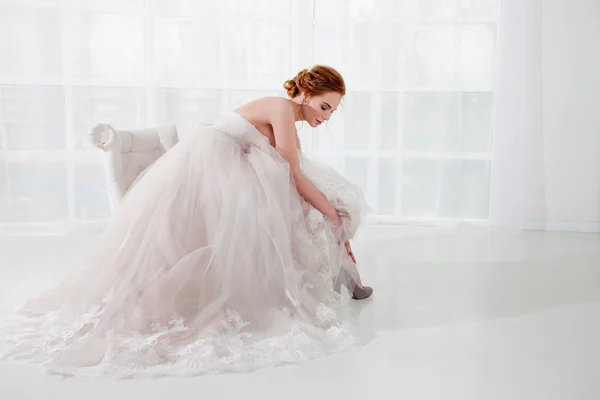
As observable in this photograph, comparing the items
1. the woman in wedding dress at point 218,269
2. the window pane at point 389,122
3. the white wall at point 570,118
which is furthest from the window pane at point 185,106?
the white wall at point 570,118

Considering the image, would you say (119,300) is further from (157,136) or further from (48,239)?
(48,239)

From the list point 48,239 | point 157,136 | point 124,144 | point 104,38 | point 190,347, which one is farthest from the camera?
point 104,38

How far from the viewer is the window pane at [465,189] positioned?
4.67 m

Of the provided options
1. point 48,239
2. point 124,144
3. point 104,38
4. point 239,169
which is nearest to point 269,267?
point 239,169

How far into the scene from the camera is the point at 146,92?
4594mm

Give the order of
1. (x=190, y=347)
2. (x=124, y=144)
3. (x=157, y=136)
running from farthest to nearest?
(x=157, y=136) < (x=124, y=144) < (x=190, y=347)

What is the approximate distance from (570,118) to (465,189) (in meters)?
0.89

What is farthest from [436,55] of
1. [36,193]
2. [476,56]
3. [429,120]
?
[36,193]

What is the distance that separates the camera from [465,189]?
4691 millimetres

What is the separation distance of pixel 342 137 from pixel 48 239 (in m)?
2.18

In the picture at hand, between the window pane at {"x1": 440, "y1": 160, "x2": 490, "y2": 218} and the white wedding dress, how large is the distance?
2.14 meters

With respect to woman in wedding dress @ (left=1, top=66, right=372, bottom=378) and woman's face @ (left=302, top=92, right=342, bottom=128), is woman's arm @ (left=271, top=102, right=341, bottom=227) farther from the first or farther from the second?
woman's face @ (left=302, top=92, right=342, bottom=128)

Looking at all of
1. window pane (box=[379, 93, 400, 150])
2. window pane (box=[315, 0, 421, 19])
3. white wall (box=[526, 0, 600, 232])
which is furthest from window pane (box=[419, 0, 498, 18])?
window pane (box=[379, 93, 400, 150])

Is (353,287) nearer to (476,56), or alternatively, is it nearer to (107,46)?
(476,56)
